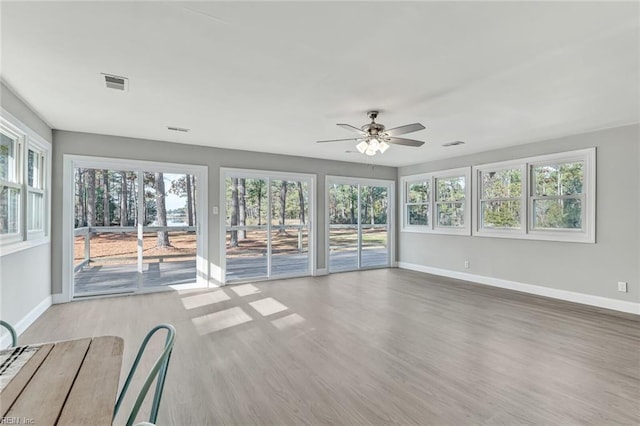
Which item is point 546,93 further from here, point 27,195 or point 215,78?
point 27,195

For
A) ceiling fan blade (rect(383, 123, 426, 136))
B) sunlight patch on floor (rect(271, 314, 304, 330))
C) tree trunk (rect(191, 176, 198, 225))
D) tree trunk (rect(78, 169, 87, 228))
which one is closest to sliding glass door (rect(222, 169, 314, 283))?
tree trunk (rect(191, 176, 198, 225))

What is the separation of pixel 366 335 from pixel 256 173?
3878 millimetres

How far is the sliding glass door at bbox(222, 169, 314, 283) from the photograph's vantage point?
6035 millimetres

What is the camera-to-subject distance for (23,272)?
3590 millimetres

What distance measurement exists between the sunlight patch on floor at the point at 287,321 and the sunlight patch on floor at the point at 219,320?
391 millimetres

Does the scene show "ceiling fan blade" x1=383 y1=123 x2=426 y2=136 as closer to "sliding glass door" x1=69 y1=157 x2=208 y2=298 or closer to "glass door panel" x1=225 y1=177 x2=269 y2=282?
"glass door panel" x1=225 y1=177 x2=269 y2=282

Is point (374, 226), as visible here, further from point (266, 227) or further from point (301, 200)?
point (266, 227)

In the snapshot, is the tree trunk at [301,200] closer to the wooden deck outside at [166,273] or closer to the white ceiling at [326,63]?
the wooden deck outside at [166,273]

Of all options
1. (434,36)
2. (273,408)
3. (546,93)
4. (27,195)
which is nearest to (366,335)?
(273,408)

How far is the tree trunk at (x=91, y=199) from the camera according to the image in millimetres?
4938

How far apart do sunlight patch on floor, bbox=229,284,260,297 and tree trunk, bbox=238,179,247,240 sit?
0.91 metres

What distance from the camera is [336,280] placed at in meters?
6.36

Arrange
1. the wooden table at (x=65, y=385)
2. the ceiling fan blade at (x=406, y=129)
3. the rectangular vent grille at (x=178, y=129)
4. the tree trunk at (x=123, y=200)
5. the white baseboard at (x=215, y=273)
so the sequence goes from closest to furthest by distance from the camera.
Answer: the wooden table at (x=65, y=385)
the ceiling fan blade at (x=406, y=129)
the rectangular vent grille at (x=178, y=129)
the tree trunk at (x=123, y=200)
the white baseboard at (x=215, y=273)

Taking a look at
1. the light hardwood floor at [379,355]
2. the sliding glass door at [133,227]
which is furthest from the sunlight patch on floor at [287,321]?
the sliding glass door at [133,227]
